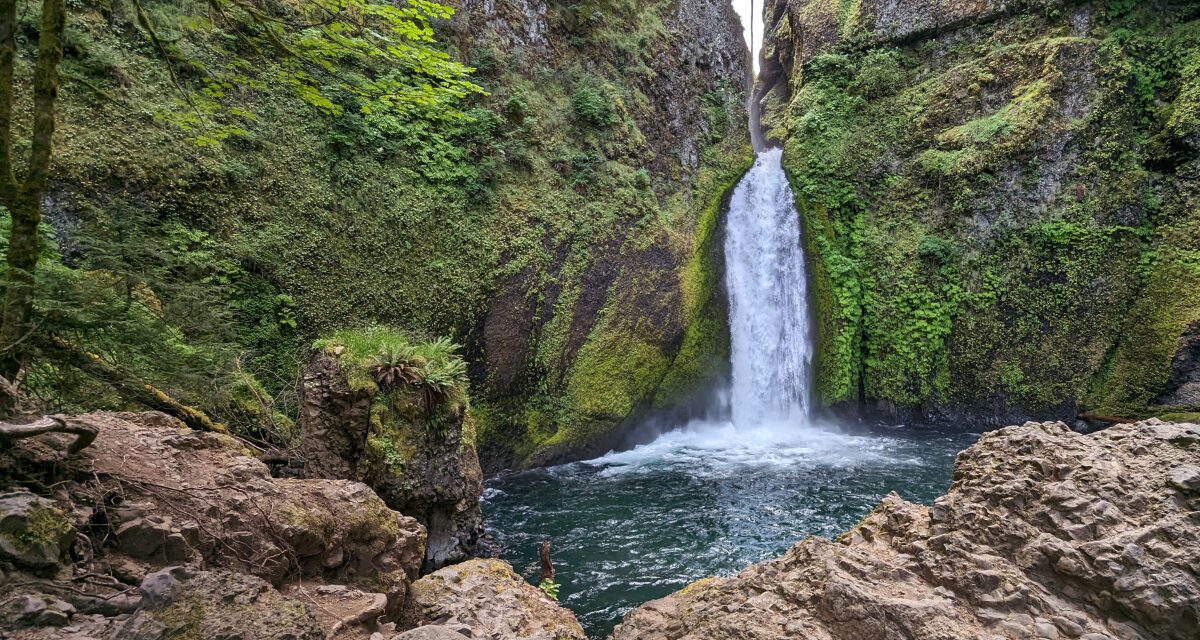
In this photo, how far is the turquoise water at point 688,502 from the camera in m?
6.61

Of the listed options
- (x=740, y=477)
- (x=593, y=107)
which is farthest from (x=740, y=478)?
(x=593, y=107)

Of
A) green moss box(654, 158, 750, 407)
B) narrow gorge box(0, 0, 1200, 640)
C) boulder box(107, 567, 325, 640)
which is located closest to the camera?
boulder box(107, 567, 325, 640)

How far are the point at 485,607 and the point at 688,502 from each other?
518 centimetres

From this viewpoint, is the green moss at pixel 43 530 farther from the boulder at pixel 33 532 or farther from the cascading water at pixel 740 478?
the cascading water at pixel 740 478

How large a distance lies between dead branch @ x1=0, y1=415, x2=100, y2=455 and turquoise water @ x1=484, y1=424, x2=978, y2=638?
14.3ft

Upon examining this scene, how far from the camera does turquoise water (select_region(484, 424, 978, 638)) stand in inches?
260

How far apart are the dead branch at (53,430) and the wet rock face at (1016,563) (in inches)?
134

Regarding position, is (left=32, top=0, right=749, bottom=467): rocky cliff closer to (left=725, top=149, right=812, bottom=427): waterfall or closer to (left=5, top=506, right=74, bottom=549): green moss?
(left=725, top=149, right=812, bottom=427): waterfall

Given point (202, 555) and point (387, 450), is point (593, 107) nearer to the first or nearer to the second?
point (387, 450)

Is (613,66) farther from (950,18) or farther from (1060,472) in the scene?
(1060,472)

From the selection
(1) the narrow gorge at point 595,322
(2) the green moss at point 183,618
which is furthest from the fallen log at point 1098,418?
(2) the green moss at point 183,618

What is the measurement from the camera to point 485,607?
162 inches

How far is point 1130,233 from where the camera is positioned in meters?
12.0

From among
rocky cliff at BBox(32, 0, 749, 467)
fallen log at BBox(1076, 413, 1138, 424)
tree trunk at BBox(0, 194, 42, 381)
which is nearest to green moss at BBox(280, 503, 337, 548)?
rocky cliff at BBox(32, 0, 749, 467)
